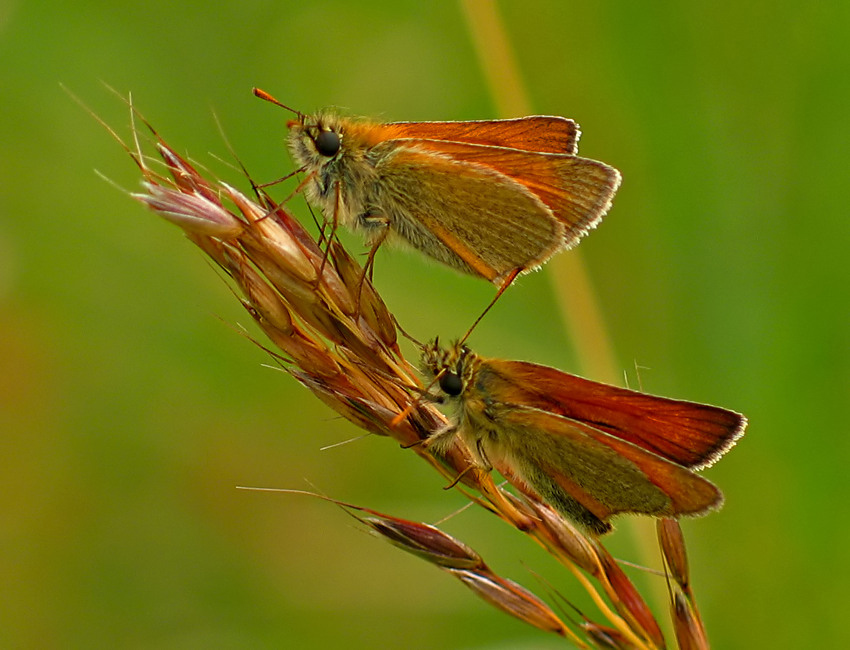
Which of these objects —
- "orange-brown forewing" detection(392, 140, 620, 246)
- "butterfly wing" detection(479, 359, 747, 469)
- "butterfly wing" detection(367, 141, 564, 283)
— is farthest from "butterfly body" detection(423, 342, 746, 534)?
"orange-brown forewing" detection(392, 140, 620, 246)

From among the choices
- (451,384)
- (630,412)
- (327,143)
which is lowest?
(451,384)

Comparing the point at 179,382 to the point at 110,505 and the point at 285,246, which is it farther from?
the point at 285,246

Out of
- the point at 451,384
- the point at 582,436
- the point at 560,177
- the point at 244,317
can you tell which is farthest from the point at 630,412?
the point at 244,317

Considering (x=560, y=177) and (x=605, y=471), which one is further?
(x=560, y=177)

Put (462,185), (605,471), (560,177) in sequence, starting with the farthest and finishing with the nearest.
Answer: (462,185) → (560,177) → (605,471)

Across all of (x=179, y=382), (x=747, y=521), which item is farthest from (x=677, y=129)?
(x=179, y=382)

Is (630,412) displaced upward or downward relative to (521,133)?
downward

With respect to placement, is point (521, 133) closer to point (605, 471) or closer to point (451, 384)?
point (451, 384)

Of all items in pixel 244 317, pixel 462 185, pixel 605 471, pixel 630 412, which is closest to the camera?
pixel 630 412

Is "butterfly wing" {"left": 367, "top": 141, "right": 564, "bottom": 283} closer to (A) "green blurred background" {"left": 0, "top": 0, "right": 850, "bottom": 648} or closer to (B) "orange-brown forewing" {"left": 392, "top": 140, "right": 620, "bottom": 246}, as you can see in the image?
(B) "orange-brown forewing" {"left": 392, "top": 140, "right": 620, "bottom": 246}
